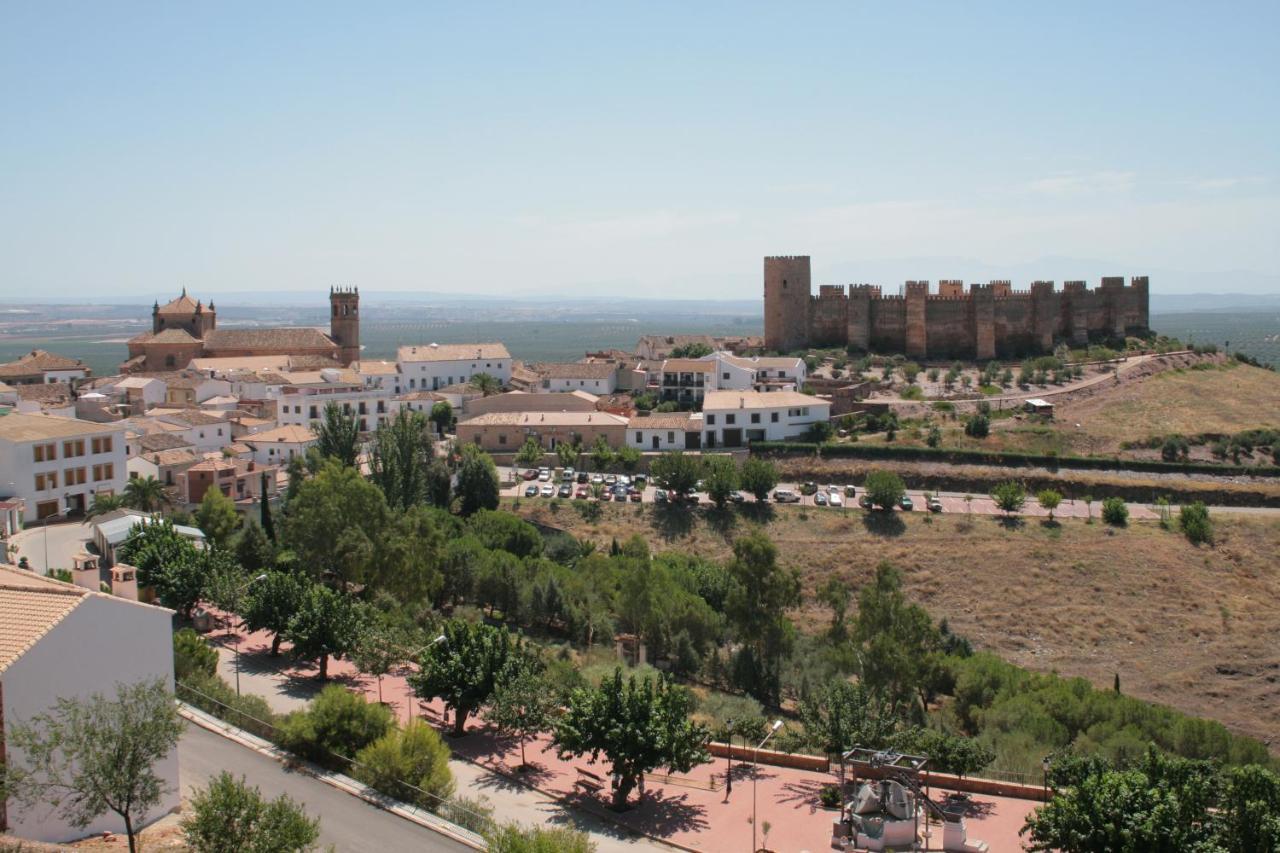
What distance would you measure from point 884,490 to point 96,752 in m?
28.1

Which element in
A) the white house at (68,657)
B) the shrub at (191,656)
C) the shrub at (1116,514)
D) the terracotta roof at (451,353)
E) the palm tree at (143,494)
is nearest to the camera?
the white house at (68,657)

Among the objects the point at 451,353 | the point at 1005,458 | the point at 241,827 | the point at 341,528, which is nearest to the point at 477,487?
the point at 341,528

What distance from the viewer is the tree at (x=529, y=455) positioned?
1695 inches

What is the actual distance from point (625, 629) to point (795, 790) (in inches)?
429

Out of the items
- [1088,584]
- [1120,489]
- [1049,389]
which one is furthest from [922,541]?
[1049,389]

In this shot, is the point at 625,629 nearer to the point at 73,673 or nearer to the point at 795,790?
the point at 795,790

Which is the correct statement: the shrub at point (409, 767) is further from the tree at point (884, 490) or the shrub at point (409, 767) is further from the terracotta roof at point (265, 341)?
the terracotta roof at point (265, 341)

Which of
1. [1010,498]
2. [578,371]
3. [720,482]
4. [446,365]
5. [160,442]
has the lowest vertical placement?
[1010,498]

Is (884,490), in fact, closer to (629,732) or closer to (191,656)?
(629,732)

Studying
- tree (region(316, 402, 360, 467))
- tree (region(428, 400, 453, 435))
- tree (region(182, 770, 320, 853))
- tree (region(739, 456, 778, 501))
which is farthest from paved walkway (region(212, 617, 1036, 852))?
tree (region(428, 400, 453, 435))

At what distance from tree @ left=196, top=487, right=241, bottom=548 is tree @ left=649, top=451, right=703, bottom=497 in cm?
1343

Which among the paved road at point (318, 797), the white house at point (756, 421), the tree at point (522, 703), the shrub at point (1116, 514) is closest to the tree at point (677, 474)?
the white house at point (756, 421)

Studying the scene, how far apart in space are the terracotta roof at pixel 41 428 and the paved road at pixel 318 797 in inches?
726

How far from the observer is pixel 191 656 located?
18625 mm
